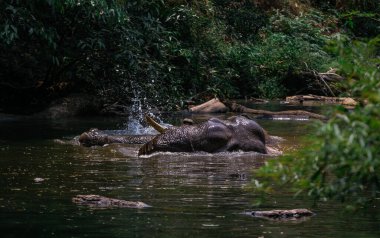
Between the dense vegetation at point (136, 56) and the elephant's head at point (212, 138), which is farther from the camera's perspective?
the dense vegetation at point (136, 56)

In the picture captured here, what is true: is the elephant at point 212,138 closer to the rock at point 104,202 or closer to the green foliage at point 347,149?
the rock at point 104,202

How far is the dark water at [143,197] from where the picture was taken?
654 centimetres

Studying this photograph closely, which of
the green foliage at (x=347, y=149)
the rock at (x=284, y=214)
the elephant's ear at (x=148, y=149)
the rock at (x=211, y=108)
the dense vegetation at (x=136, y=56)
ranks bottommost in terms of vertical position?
the rock at (x=284, y=214)

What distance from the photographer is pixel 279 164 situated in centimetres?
376

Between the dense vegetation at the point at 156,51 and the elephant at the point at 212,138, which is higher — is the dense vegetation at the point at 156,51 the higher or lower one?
the higher one

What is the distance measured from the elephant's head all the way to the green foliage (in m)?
7.87

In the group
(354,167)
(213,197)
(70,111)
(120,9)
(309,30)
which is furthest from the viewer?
(309,30)

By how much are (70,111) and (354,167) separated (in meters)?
15.5

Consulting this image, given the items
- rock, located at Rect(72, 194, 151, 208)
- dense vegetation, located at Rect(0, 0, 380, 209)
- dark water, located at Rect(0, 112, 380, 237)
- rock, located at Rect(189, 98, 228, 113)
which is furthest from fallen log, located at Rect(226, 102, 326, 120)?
rock, located at Rect(72, 194, 151, 208)

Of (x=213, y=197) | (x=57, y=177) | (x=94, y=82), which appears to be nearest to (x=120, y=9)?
(x=94, y=82)

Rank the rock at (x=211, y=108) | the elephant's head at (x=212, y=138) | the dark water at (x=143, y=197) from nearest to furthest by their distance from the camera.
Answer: the dark water at (x=143, y=197), the elephant's head at (x=212, y=138), the rock at (x=211, y=108)

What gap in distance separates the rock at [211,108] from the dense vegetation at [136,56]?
0.53m

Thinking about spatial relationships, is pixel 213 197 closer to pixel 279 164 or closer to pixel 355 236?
pixel 355 236

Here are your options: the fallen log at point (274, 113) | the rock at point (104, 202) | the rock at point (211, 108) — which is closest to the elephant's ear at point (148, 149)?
the rock at point (104, 202)
